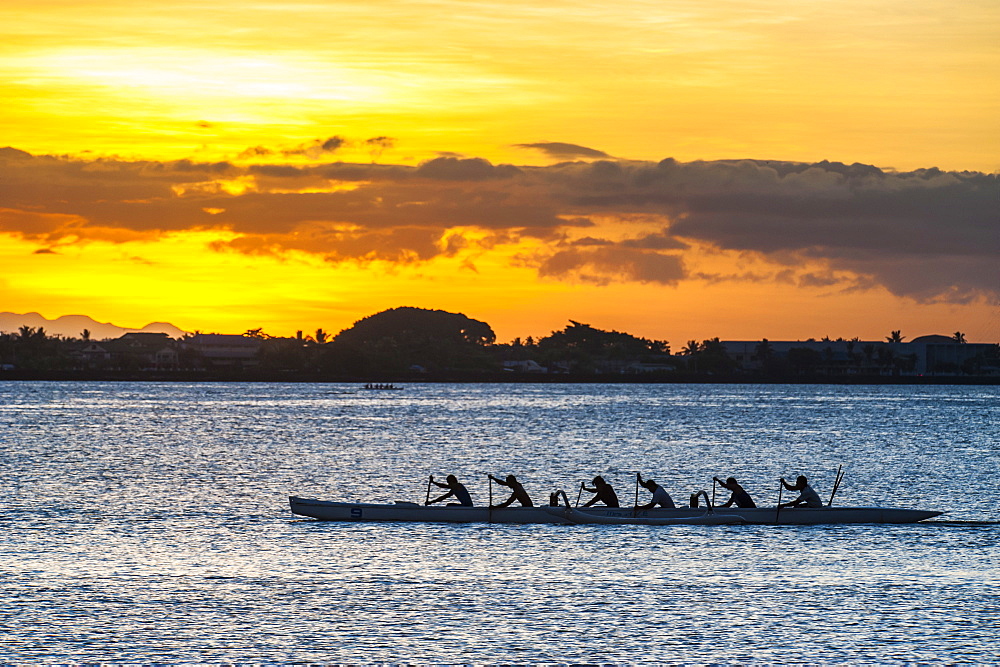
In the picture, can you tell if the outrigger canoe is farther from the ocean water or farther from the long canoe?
the ocean water

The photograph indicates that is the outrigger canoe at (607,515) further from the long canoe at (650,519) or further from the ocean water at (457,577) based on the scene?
the ocean water at (457,577)

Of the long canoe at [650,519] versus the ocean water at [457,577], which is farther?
the long canoe at [650,519]

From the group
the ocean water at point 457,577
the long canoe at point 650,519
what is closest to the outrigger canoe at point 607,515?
the long canoe at point 650,519

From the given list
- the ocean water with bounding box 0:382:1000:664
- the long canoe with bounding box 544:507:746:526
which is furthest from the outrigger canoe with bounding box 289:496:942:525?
the ocean water with bounding box 0:382:1000:664

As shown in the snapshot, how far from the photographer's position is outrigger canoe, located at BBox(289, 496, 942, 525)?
44.3 m

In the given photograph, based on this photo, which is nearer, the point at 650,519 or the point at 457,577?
the point at 457,577

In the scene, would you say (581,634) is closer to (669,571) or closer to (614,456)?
(669,571)

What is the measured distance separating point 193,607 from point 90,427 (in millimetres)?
96598

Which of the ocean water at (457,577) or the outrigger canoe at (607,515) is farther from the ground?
the outrigger canoe at (607,515)

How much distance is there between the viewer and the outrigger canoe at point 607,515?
4431 cm

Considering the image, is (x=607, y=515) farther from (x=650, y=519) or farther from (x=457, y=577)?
(x=457, y=577)

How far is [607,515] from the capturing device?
1761 inches

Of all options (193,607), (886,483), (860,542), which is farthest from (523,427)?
(193,607)

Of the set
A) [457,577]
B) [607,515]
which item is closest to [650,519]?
[607,515]
